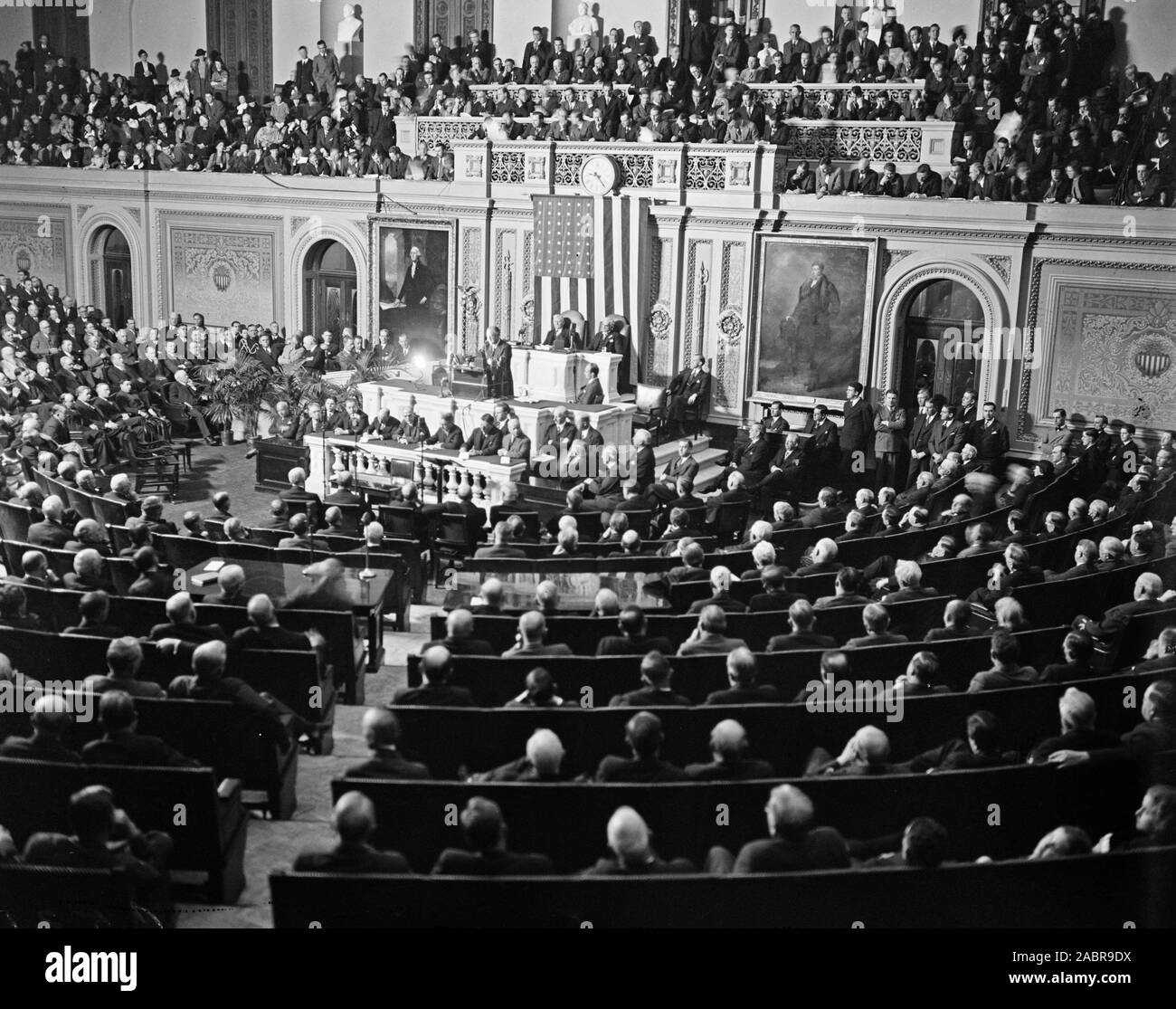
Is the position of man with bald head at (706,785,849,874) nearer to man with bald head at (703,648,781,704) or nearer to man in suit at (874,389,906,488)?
man with bald head at (703,648,781,704)

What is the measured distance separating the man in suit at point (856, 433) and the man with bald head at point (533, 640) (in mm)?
9620

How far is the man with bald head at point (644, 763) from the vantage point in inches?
244

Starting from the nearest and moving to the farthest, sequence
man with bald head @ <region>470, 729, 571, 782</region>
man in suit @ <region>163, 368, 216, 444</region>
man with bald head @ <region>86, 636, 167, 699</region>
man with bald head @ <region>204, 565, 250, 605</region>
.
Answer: man with bald head @ <region>470, 729, 571, 782</region>
man with bald head @ <region>86, 636, 167, 699</region>
man with bald head @ <region>204, 565, 250, 605</region>
man in suit @ <region>163, 368, 216, 444</region>

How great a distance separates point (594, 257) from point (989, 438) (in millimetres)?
6589

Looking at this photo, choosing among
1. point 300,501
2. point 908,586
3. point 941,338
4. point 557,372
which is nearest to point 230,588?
point 300,501

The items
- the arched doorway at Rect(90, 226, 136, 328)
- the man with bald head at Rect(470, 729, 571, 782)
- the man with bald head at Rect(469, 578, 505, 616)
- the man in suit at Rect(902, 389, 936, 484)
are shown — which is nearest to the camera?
the man with bald head at Rect(470, 729, 571, 782)

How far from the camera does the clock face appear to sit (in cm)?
1922

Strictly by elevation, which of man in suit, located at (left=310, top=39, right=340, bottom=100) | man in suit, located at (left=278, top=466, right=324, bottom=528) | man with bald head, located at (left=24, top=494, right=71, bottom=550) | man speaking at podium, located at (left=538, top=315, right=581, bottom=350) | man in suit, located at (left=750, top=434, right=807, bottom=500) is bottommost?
man in suit, located at (left=750, top=434, right=807, bottom=500)

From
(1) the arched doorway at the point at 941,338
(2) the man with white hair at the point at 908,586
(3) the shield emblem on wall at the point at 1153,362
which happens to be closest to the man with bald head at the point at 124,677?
(2) the man with white hair at the point at 908,586

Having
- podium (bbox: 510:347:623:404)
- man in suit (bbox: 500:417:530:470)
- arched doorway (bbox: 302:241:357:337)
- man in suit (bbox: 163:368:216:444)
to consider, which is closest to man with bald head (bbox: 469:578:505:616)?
man in suit (bbox: 500:417:530:470)

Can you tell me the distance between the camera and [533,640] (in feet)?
26.2

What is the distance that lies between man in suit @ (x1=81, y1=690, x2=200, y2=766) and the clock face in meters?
14.2

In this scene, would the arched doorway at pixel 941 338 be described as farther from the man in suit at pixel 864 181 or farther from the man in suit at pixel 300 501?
the man in suit at pixel 300 501

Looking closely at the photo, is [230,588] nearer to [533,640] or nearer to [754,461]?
[533,640]
